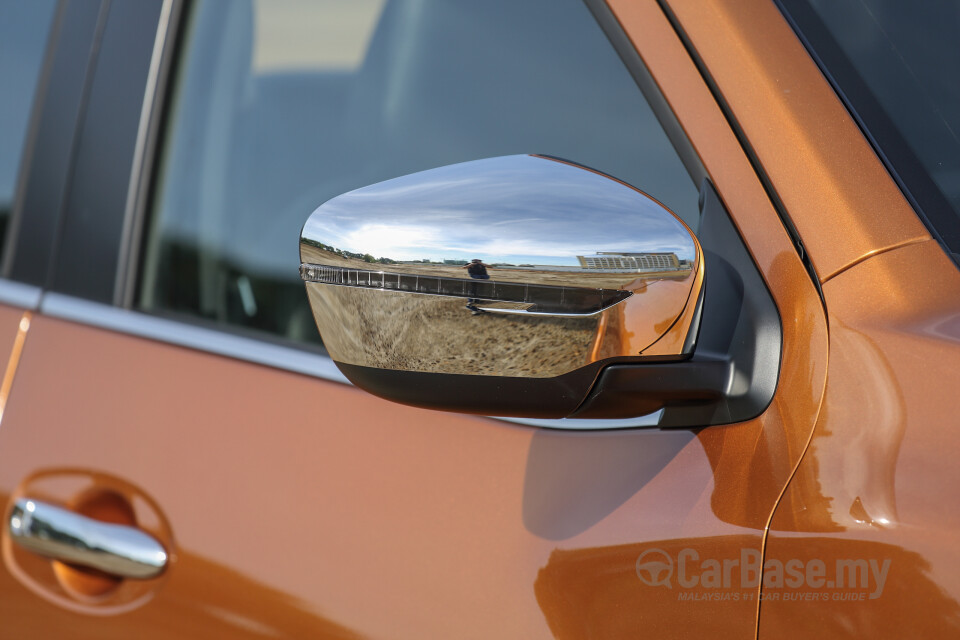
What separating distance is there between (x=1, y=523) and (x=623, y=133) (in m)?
0.90

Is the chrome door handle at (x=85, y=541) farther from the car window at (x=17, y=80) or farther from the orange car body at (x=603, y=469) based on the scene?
the car window at (x=17, y=80)

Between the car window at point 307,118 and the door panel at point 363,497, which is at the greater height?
the car window at point 307,118

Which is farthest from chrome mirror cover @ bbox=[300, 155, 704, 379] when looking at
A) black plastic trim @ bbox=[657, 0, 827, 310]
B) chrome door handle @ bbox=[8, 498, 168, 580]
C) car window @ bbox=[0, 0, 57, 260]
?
car window @ bbox=[0, 0, 57, 260]

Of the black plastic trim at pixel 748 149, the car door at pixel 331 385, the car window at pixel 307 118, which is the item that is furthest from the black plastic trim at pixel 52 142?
the black plastic trim at pixel 748 149

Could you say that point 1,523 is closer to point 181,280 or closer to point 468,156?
point 181,280

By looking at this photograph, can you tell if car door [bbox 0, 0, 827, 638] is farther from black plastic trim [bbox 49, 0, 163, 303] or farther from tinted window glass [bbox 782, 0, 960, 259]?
tinted window glass [bbox 782, 0, 960, 259]

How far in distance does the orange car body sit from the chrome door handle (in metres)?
0.02

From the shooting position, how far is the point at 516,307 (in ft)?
2.20

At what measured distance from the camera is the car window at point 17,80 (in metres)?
1.22

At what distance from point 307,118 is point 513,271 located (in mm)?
608

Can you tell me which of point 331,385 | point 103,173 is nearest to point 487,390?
point 331,385

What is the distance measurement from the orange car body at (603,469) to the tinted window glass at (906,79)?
25mm

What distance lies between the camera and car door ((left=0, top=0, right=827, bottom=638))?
0.76m

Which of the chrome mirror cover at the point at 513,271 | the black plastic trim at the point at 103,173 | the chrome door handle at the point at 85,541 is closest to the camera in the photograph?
the chrome mirror cover at the point at 513,271
